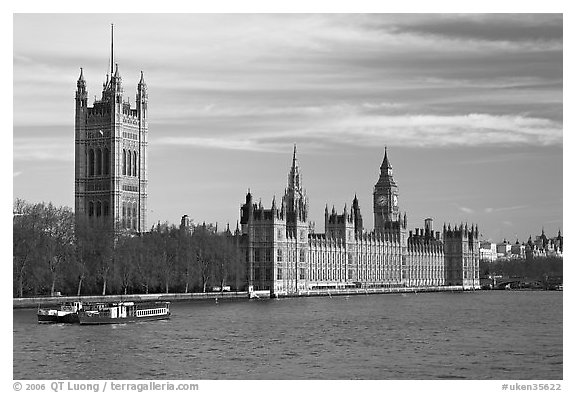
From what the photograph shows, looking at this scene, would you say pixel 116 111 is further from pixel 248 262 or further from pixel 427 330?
pixel 427 330

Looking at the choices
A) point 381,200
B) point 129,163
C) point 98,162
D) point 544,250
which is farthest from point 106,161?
point 544,250

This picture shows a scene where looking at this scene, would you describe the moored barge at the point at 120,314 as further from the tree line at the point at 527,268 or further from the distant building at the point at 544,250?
the distant building at the point at 544,250

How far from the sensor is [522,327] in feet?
173

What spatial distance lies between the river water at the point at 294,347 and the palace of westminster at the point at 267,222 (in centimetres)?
3226

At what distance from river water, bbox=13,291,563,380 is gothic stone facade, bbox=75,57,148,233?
44.7 metres

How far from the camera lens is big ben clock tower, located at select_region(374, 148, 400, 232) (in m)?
133

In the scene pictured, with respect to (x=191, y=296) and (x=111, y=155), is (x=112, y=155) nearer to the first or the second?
(x=111, y=155)

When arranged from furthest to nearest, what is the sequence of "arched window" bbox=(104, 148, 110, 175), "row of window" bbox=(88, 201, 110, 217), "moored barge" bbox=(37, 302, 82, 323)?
"arched window" bbox=(104, 148, 110, 175) → "row of window" bbox=(88, 201, 110, 217) → "moored barge" bbox=(37, 302, 82, 323)

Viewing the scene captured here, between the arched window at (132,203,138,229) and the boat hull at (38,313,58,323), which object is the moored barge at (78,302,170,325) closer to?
the boat hull at (38,313,58,323)

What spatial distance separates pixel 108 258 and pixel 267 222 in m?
25.3

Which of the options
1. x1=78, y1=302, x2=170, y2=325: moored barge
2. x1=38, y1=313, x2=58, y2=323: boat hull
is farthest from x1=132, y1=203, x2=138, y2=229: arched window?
x1=38, y1=313, x2=58, y2=323: boat hull

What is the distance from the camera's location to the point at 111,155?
355 feet

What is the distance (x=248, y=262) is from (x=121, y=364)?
60278 millimetres

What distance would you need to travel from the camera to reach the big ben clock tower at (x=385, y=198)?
437 ft
